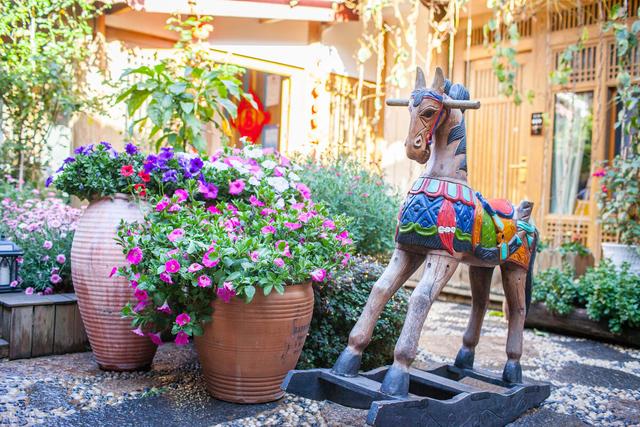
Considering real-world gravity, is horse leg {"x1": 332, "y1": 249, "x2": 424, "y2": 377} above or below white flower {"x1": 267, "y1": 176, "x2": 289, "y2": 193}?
below

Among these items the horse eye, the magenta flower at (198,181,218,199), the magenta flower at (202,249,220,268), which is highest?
the horse eye

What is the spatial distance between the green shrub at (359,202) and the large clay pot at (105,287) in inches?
65.6

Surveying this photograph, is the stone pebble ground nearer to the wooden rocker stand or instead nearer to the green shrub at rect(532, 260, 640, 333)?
the wooden rocker stand

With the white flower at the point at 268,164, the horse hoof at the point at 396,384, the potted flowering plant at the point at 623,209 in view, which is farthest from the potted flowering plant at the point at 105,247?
the potted flowering plant at the point at 623,209

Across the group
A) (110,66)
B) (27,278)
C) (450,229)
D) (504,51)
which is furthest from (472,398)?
(110,66)

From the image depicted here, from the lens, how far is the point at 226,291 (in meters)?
2.52

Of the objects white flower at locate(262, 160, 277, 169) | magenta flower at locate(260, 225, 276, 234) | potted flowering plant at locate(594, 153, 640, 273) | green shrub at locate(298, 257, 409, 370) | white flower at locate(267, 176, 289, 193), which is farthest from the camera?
potted flowering plant at locate(594, 153, 640, 273)

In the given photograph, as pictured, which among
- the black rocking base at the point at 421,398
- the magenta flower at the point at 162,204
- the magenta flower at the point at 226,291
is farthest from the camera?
the magenta flower at the point at 162,204

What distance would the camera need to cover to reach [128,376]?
310 centimetres

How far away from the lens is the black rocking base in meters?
2.13

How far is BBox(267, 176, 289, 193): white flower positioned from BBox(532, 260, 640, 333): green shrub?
273cm

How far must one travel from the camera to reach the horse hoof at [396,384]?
2234 millimetres

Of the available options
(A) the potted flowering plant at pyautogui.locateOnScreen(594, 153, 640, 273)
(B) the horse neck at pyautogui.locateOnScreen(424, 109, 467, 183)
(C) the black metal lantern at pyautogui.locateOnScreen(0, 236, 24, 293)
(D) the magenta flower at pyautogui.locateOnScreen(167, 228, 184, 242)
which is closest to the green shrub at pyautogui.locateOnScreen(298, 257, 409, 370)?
(D) the magenta flower at pyautogui.locateOnScreen(167, 228, 184, 242)

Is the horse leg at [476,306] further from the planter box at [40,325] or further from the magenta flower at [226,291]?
the planter box at [40,325]
